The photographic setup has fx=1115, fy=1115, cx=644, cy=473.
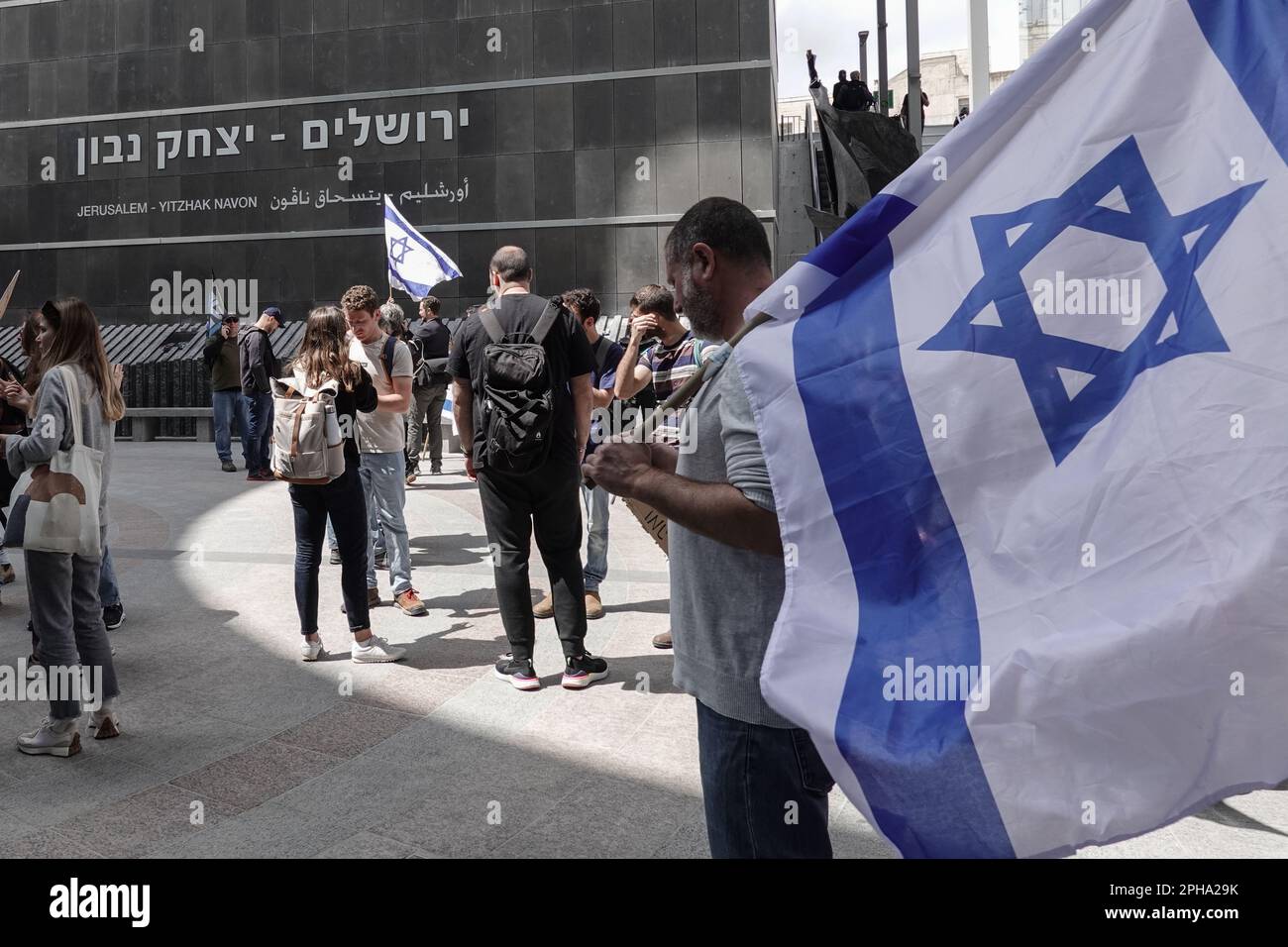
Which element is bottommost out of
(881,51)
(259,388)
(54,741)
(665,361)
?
(54,741)

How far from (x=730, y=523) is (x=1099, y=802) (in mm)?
835

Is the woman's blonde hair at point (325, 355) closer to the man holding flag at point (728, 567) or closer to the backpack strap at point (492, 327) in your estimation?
the backpack strap at point (492, 327)

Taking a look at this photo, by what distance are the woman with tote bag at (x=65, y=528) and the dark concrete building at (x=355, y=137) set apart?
55.0ft

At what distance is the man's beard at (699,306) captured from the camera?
2.48m

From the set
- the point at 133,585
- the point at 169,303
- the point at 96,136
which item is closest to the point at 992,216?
the point at 133,585

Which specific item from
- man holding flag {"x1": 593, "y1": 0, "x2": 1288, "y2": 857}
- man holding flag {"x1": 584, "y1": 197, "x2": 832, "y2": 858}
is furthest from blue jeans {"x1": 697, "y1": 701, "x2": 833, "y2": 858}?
man holding flag {"x1": 593, "y1": 0, "x2": 1288, "y2": 857}

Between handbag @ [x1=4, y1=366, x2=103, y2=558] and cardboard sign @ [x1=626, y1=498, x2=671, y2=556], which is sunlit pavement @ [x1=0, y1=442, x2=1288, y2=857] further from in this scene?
cardboard sign @ [x1=626, y1=498, x2=671, y2=556]

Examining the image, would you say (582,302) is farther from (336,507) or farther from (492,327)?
(336,507)

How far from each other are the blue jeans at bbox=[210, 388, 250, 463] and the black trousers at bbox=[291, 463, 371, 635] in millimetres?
8835

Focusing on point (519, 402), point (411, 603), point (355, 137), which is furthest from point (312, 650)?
point (355, 137)

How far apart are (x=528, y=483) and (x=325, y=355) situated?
1412 mm

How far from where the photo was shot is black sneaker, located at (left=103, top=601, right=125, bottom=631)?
22.2 feet

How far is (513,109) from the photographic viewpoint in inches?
856

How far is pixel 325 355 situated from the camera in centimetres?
604
